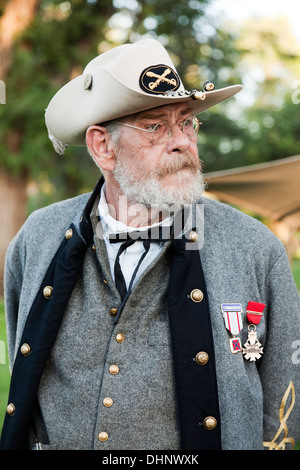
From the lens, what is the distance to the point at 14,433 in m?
2.20

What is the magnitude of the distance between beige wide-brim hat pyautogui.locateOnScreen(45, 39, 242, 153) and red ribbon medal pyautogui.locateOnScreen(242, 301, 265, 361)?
918 millimetres

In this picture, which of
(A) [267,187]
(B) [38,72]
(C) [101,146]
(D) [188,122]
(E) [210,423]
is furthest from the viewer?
(B) [38,72]

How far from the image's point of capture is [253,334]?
2.17 meters

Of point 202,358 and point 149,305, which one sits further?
point 149,305

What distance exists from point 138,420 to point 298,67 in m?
23.5

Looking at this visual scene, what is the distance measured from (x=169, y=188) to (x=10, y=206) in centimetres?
848

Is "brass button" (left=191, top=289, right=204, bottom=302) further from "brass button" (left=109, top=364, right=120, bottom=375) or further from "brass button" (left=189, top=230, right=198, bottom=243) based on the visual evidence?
"brass button" (left=109, top=364, right=120, bottom=375)

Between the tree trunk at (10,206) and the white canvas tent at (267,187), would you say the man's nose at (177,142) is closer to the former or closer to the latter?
the white canvas tent at (267,187)

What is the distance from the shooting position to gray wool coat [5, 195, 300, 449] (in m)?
2.08

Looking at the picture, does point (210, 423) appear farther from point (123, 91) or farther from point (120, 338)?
point (123, 91)

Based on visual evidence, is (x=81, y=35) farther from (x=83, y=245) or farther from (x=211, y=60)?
(x=83, y=245)

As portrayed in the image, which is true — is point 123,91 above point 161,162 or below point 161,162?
above

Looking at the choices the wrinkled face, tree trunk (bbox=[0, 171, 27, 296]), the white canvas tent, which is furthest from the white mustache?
tree trunk (bbox=[0, 171, 27, 296])

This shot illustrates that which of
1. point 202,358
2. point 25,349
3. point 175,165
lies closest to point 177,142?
point 175,165
